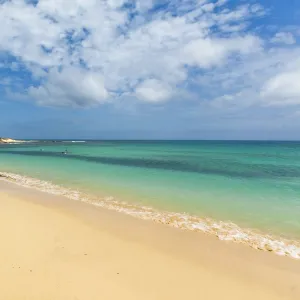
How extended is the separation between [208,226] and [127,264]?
4342 mm

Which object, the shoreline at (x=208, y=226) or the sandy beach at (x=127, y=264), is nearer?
the sandy beach at (x=127, y=264)

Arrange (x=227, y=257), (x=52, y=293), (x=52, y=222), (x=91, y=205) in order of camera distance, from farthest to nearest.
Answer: (x=91, y=205)
(x=52, y=222)
(x=227, y=257)
(x=52, y=293)

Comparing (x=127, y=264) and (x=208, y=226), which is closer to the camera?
(x=127, y=264)

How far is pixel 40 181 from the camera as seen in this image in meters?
19.0

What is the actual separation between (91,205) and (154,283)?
24.0 feet

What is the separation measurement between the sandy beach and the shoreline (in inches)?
18.2

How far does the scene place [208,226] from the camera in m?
9.53

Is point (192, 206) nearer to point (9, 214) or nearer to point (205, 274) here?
point (205, 274)

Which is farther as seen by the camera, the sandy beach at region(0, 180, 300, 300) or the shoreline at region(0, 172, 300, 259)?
the shoreline at region(0, 172, 300, 259)

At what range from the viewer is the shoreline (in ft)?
25.6

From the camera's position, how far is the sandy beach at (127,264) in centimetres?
517

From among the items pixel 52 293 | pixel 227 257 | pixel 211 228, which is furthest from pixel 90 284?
pixel 211 228

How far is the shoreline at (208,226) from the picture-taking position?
25.6 feet

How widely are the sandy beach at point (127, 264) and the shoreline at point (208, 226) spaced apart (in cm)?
46
